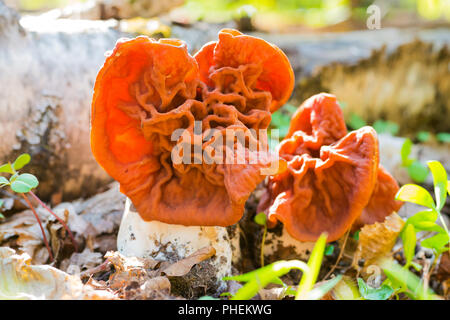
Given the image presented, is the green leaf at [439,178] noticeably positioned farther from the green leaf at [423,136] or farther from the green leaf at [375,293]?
the green leaf at [423,136]

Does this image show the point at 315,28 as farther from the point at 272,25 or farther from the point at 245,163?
the point at 245,163

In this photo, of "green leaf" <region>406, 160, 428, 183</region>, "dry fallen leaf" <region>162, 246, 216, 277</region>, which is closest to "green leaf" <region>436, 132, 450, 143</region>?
"green leaf" <region>406, 160, 428, 183</region>

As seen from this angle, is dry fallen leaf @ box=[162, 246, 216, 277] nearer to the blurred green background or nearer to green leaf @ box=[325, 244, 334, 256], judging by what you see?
green leaf @ box=[325, 244, 334, 256]

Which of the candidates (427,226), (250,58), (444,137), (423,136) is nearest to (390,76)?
(423,136)

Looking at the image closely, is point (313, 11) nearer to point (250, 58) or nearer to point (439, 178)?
point (250, 58)

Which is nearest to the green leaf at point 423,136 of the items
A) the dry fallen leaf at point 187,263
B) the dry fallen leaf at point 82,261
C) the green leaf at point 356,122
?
the green leaf at point 356,122
